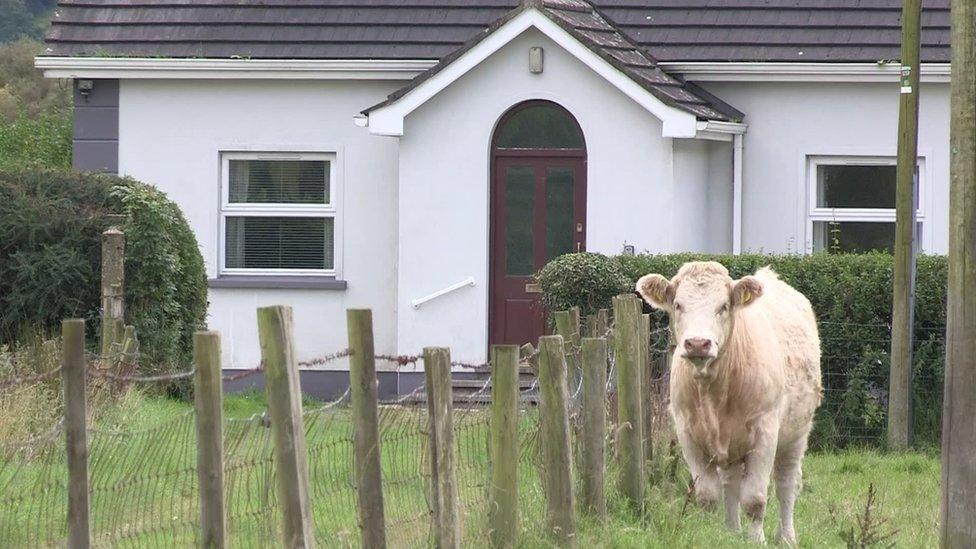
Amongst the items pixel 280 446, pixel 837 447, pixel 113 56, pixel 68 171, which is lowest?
pixel 837 447

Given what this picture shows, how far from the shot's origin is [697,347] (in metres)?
9.59

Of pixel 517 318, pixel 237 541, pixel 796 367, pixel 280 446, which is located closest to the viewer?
pixel 280 446

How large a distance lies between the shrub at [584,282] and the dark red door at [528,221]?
261cm

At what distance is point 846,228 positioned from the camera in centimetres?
1944

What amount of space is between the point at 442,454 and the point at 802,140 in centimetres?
1260

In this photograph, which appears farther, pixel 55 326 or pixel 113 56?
pixel 113 56

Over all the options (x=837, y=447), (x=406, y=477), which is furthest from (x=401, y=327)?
(x=406, y=477)

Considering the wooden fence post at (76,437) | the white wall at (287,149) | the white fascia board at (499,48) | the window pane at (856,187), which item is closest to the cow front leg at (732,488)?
the wooden fence post at (76,437)

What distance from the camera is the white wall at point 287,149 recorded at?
2014cm

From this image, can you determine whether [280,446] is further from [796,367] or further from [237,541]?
[796,367]

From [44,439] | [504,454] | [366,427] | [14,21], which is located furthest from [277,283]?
[14,21]

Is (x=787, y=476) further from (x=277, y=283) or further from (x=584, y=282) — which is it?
(x=277, y=283)

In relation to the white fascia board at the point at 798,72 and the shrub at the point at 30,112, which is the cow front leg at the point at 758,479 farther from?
the shrub at the point at 30,112

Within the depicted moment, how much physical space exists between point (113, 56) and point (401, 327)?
186 inches
